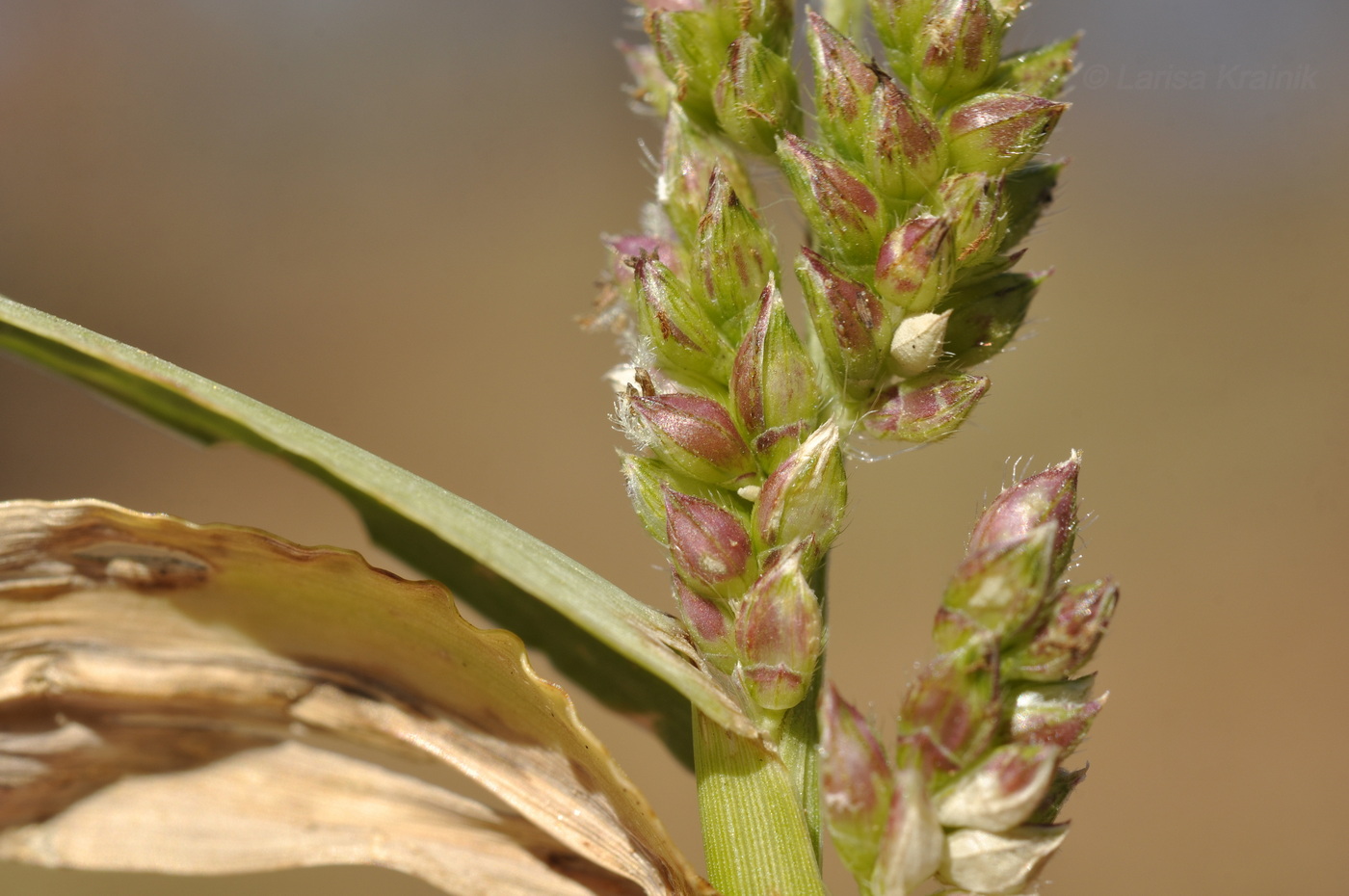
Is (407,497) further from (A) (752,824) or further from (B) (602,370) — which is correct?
(B) (602,370)

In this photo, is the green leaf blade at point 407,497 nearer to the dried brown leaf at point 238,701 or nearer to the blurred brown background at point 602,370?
the dried brown leaf at point 238,701

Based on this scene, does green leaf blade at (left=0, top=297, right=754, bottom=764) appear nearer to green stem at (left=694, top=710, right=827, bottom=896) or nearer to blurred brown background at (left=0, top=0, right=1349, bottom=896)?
green stem at (left=694, top=710, right=827, bottom=896)

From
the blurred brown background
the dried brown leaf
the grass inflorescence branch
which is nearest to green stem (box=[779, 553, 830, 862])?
the grass inflorescence branch

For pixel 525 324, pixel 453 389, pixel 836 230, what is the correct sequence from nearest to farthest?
1. pixel 836 230
2. pixel 453 389
3. pixel 525 324

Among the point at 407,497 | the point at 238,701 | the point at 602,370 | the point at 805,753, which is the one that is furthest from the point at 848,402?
the point at 602,370

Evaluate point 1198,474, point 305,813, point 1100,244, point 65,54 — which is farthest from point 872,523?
point 65,54

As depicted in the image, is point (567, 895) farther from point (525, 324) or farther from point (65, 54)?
point (65, 54)

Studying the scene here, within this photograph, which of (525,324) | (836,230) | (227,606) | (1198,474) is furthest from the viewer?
(525,324)

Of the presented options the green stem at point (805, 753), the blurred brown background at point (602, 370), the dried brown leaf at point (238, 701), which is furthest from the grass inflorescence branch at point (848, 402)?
the blurred brown background at point (602, 370)
